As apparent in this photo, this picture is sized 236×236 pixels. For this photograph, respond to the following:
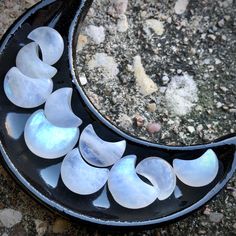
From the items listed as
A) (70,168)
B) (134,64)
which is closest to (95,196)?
(70,168)

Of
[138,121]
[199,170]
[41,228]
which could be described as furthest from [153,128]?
[41,228]

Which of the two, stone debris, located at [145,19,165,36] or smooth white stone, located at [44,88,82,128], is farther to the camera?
stone debris, located at [145,19,165,36]

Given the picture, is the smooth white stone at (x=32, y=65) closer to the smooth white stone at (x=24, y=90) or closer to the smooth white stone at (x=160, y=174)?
the smooth white stone at (x=24, y=90)

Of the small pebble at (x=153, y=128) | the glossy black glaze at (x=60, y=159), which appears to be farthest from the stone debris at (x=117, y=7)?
the small pebble at (x=153, y=128)

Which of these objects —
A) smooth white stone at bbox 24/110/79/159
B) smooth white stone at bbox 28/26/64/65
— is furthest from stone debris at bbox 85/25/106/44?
smooth white stone at bbox 24/110/79/159

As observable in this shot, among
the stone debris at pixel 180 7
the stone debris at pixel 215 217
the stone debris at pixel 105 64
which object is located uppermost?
the stone debris at pixel 180 7

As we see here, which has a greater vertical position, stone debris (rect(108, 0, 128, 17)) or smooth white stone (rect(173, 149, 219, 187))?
stone debris (rect(108, 0, 128, 17))

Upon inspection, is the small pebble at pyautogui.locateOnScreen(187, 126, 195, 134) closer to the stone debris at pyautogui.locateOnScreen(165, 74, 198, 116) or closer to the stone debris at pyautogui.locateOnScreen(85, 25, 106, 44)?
the stone debris at pyautogui.locateOnScreen(165, 74, 198, 116)
